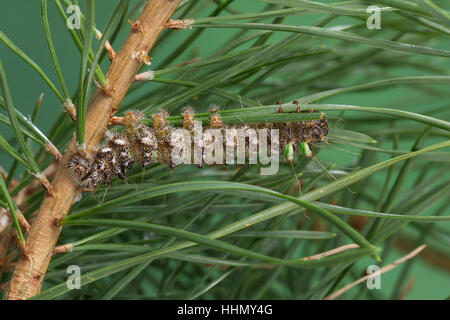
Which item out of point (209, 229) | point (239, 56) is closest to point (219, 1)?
point (239, 56)

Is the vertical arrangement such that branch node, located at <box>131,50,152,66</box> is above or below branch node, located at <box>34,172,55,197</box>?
above

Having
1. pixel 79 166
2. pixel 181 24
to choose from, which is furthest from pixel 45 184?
pixel 181 24

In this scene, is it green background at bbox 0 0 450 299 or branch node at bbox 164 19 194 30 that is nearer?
branch node at bbox 164 19 194 30

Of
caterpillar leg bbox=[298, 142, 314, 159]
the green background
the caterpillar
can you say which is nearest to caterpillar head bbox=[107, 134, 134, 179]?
the caterpillar

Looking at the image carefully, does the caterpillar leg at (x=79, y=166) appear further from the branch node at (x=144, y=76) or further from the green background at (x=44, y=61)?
the green background at (x=44, y=61)

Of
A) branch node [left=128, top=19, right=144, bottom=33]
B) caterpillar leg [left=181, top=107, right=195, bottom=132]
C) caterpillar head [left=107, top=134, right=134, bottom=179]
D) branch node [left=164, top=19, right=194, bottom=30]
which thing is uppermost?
branch node [left=164, top=19, right=194, bottom=30]

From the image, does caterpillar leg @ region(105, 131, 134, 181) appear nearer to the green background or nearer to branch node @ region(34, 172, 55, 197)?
branch node @ region(34, 172, 55, 197)

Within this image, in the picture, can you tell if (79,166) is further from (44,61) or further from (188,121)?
(44,61)
